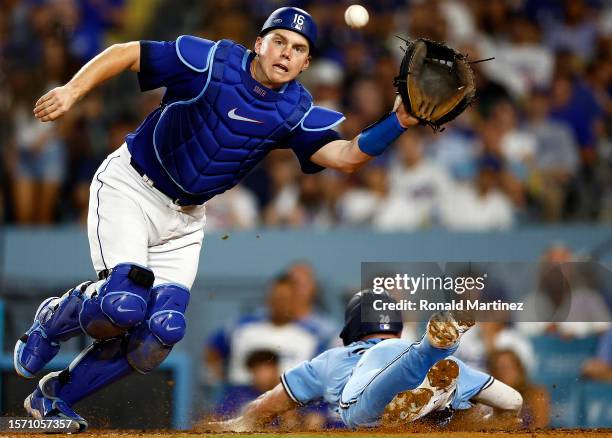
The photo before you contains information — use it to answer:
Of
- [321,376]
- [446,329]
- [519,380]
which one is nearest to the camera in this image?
[446,329]

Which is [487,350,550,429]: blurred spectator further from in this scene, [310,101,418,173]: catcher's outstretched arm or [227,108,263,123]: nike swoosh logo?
[227,108,263,123]: nike swoosh logo

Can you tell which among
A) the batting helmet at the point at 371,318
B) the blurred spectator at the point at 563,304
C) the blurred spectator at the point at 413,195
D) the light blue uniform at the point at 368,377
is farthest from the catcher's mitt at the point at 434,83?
the blurred spectator at the point at 413,195

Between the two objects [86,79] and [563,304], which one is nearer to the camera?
[86,79]

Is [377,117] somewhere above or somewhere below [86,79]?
below

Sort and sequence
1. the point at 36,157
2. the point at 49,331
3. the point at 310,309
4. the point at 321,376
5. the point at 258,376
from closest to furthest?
1. the point at 49,331
2. the point at 321,376
3. the point at 258,376
4. the point at 310,309
5. the point at 36,157

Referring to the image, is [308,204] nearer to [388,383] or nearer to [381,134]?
[388,383]

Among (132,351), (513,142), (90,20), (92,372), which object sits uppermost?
(90,20)

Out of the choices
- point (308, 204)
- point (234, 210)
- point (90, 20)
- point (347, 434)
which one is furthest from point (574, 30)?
point (347, 434)

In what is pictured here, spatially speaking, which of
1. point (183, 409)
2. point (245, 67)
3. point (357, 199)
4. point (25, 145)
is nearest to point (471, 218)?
point (357, 199)
